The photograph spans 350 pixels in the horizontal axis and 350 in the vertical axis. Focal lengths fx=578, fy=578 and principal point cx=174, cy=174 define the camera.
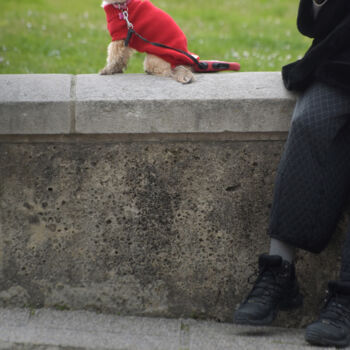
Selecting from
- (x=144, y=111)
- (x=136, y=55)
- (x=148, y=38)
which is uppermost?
(x=148, y=38)

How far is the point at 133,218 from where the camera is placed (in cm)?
271

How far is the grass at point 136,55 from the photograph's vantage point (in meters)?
4.79

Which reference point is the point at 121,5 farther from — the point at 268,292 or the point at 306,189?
the point at 268,292

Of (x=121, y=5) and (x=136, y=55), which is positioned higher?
(x=121, y=5)

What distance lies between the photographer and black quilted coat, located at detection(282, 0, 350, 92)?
96.7 inches

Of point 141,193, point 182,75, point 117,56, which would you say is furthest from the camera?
point 117,56

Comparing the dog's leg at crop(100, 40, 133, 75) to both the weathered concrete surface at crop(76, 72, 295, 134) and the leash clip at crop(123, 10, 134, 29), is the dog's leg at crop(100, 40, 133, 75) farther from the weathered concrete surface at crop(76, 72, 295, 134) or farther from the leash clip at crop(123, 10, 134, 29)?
the weathered concrete surface at crop(76, 72, 295, 134)

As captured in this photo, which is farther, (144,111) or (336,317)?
(144,111)

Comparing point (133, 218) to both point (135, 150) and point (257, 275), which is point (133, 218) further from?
point (257, 275)

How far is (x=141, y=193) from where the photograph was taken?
2689mm

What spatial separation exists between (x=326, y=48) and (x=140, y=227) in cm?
116

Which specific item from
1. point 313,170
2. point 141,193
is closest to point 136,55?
point 141,193

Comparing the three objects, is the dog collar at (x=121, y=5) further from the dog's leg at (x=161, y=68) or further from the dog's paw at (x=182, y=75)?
the dog's paw at (x=182, y=75)

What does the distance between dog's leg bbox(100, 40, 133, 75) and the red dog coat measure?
0.04 metres
